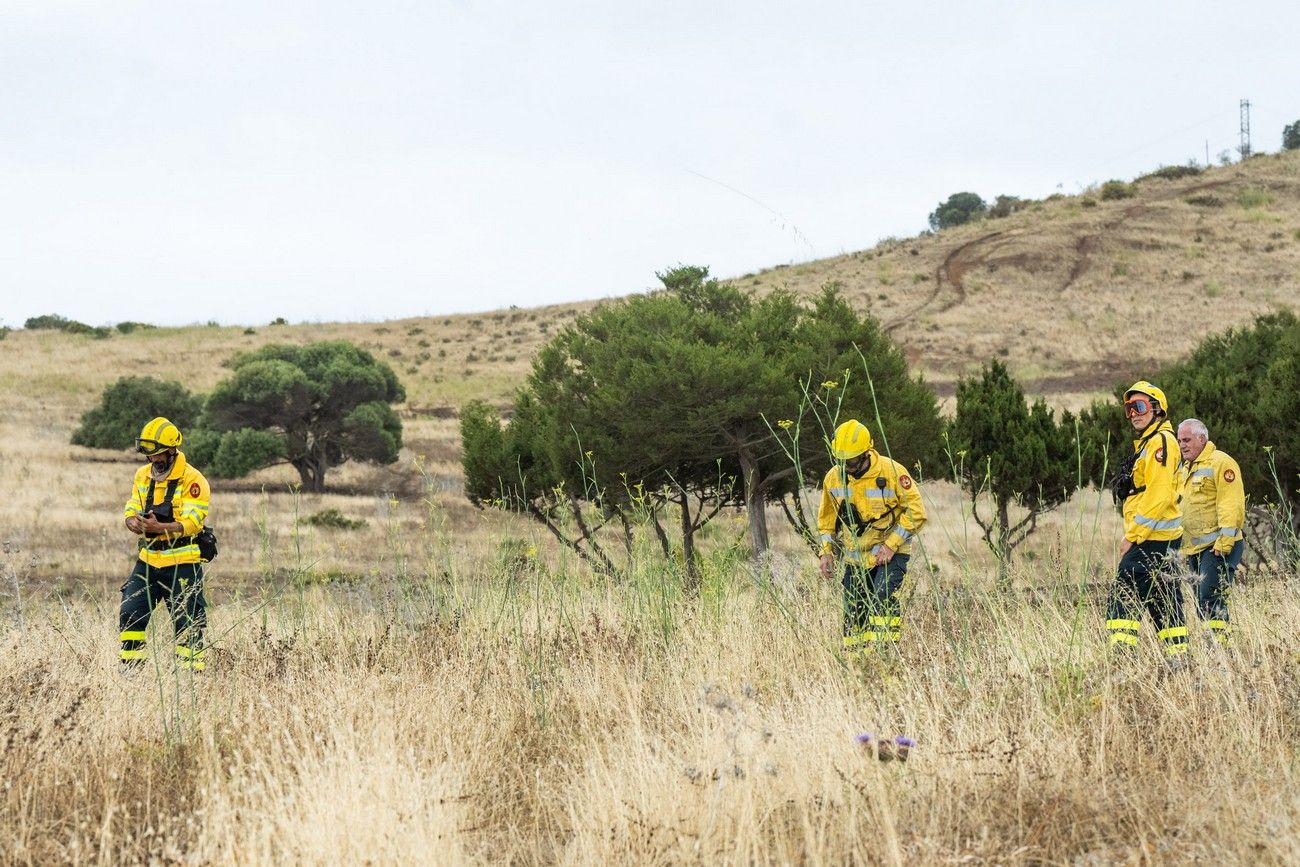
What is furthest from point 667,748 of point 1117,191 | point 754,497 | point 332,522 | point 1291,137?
point 1291,137

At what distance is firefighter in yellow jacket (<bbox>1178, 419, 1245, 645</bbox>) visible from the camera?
771 centimetres

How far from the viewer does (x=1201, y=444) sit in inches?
313

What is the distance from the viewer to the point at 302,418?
123 ft

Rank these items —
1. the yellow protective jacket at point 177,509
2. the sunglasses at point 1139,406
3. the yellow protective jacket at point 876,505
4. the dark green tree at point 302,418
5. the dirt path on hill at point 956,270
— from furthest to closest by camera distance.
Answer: the dirt path on hill at point 956,270 < the dark green tree at point 302,418 < the yellow protective jacket at point 177,509 < the yellow protective jacket at point 876,505 < the sunglasses at point 1139,406

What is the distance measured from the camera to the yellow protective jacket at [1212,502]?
7.73 meters

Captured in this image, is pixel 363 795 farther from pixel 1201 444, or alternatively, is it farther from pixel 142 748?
→ pixel 1201 444

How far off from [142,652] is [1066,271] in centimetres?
6339

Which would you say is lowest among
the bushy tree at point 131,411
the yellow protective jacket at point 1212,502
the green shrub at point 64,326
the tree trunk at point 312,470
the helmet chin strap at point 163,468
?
the tree trunk at point 312,470

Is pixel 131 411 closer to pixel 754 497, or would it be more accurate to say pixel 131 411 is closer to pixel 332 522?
pixel 332 522

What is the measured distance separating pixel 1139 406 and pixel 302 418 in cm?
3337

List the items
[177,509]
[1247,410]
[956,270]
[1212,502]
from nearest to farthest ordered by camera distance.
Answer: [177,509]
[1212,502]
[1247,410]
[956,270]

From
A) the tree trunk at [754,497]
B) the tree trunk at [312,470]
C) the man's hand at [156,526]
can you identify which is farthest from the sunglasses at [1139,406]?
the tree trunk at [312,470]

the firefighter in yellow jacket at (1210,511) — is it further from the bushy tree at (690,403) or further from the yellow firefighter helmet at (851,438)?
the bushy tree at (690,403)

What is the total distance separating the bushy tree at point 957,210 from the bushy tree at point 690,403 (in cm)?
7012
